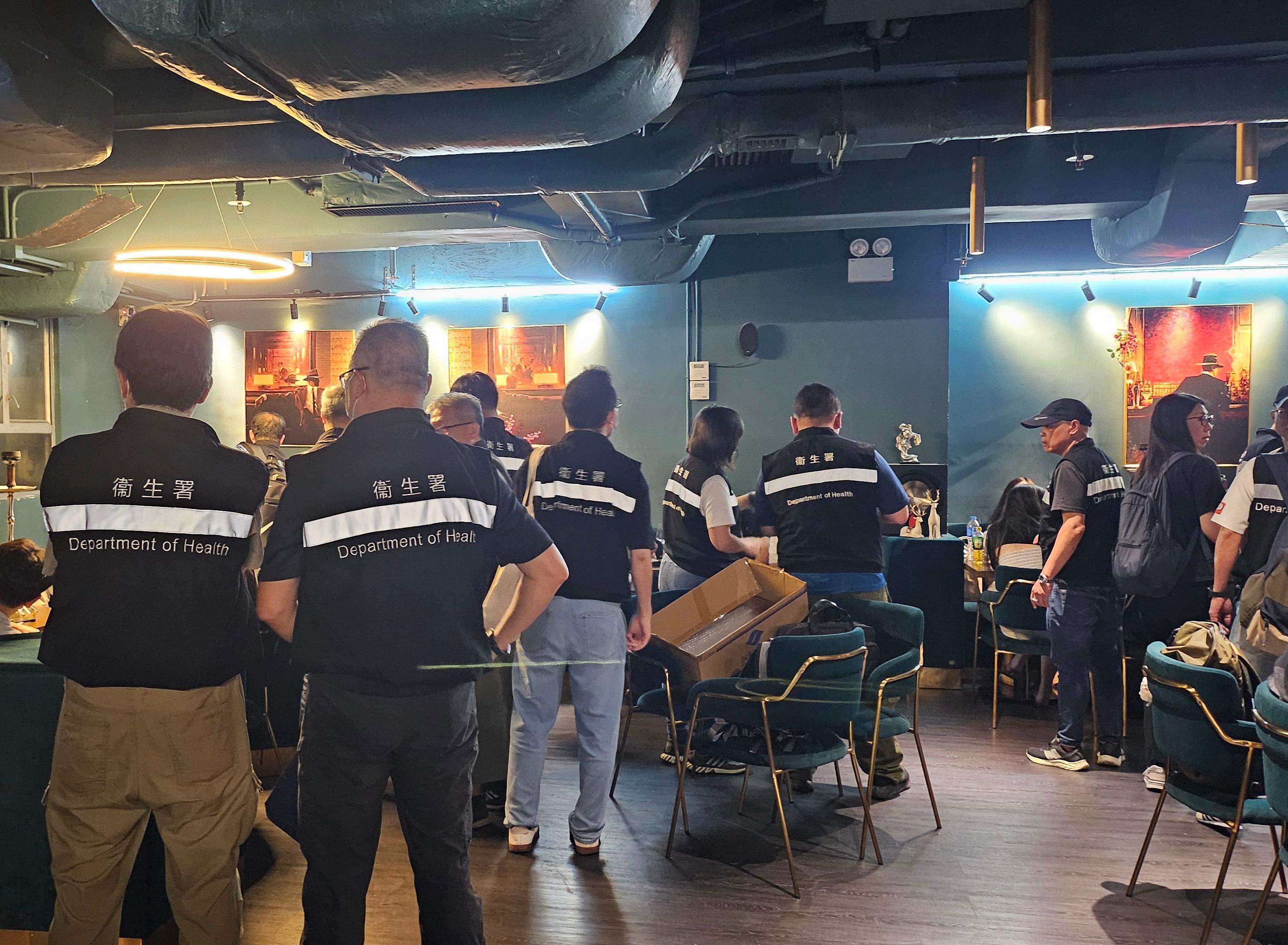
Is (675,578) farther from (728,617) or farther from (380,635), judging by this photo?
(380,635)

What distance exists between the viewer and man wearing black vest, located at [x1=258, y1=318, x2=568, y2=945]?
2.25m

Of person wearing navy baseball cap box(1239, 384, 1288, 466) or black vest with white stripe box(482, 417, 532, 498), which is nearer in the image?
person wearing navy baseball cap box(1239, 384, 1288, 466)

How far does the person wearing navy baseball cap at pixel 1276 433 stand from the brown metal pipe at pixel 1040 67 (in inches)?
95.9

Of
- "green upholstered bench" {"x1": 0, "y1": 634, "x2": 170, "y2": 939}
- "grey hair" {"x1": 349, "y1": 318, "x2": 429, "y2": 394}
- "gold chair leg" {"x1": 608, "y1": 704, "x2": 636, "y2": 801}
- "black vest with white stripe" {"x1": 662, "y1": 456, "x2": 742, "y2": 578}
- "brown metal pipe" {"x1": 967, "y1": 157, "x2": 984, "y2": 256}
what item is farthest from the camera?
"black vest with white stripe" {"x1": 662, "y1": 456, "x2": 742, "y2": 578}

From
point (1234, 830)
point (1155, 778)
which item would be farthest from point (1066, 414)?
point (1234, 830)

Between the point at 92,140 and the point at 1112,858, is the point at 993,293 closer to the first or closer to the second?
the point at 1112,858

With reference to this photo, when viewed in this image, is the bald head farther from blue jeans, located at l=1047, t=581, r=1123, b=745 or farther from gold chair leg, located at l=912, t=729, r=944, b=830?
blue jeans, located at l=1047, t=581, r=1123, b=745

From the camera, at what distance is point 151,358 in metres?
2.27

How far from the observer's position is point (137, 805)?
90.1 inches

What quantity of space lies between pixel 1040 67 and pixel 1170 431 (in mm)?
2540

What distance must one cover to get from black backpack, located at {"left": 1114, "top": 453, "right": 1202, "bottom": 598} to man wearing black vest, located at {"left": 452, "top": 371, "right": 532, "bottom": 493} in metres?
2.96

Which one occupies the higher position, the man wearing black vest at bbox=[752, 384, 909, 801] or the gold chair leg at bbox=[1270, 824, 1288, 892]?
the man wearing black vest at bbox=[752, 384, 909, 801]

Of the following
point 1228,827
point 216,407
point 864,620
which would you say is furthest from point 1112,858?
point 216,407

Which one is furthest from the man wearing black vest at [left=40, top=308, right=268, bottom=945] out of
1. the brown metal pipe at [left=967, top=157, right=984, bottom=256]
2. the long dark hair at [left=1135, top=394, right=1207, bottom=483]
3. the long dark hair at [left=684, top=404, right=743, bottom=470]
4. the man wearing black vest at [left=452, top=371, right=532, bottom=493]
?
the long dark hair at [left=1135, top=394, right=1207, bottom=483]
